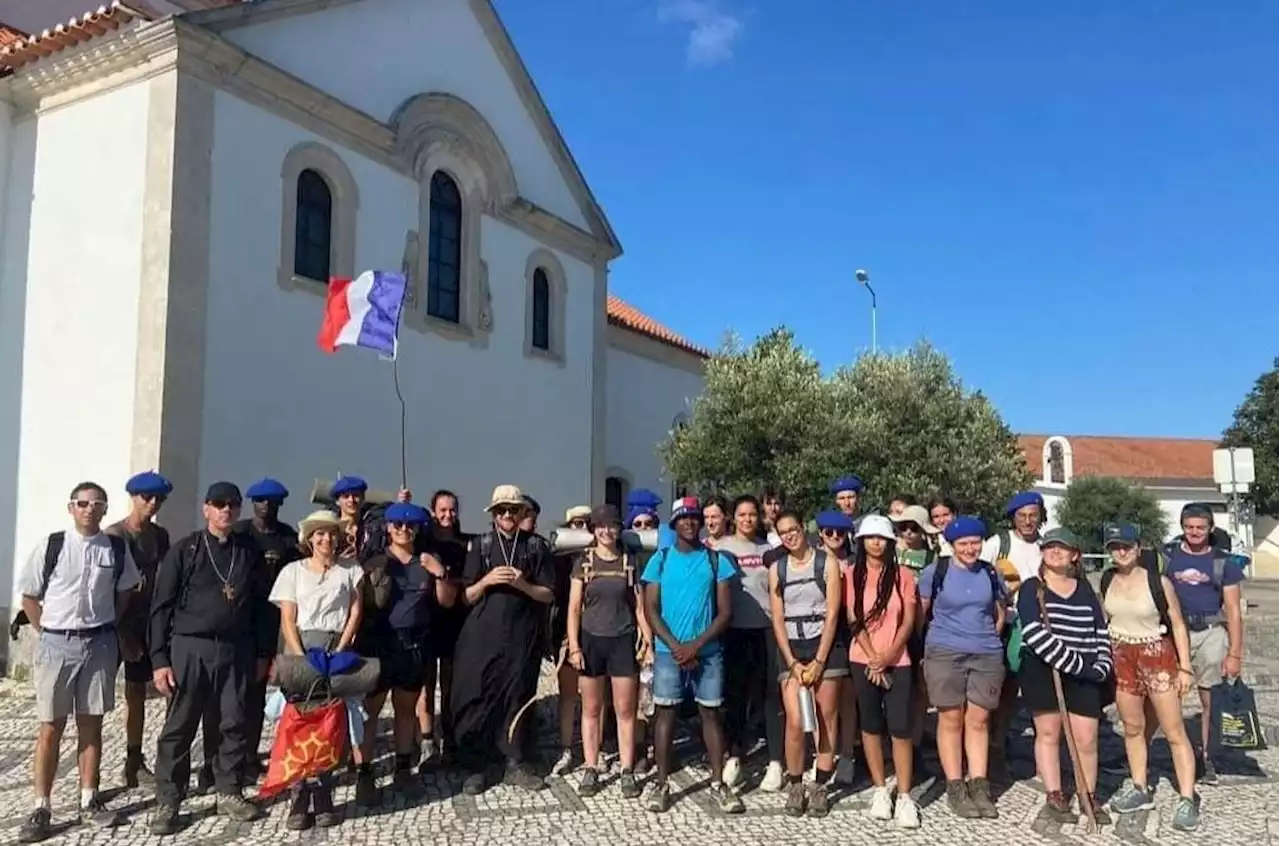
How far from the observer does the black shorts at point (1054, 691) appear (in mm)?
5633

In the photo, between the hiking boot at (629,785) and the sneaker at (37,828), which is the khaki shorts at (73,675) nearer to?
the sneaker at (37,828)

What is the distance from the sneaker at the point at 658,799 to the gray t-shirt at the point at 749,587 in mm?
1041

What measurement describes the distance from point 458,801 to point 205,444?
19.6 feet

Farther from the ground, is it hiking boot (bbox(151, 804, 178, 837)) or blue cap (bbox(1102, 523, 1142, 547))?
blue cap (bbox(1102, 523, 1142, 547))

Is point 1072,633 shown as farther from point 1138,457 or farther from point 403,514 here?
point 1138,457

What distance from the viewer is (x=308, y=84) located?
39.0 feet

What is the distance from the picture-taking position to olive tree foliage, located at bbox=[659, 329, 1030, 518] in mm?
16188

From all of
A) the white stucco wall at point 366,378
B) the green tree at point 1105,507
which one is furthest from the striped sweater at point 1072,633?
the green tree at point 1105,507

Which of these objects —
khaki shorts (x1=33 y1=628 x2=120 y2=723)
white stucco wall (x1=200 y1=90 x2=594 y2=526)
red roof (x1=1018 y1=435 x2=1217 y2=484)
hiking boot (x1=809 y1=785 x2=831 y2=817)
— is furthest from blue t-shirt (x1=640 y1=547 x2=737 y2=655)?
red roof (x1=1018 y1=435 x2=1217 y2=484)

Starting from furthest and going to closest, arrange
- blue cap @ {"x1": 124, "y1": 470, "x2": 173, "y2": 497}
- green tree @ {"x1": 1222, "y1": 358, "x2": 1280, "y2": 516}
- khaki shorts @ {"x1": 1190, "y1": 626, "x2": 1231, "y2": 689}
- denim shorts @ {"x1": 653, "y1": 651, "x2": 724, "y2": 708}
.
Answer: green tree @ {"x1": 1222, "y1": 358, "x2": 1280, "y2": 516} < khaki shorts @ {"x1": 1190, "y1": 626, "x2": 1231, "y2": 689} < denim shorts @ {"x1": 653, "y1": 651, "x2": 724, "y2": 708} < blue cap @ {"x1": 124, "y1": 470, "x2": 173, "y2": 497}

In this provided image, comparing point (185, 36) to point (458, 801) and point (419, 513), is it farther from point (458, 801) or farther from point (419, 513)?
point (458, 801)

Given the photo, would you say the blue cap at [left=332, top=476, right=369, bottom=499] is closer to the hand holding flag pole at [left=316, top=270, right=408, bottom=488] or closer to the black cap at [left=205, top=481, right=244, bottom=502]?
the black cap at [left=205, top=481, right=244, bottom=502]

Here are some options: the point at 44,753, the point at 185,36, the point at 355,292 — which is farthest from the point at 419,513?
the point at 185,36

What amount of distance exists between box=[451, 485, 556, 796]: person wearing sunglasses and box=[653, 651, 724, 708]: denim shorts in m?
0.89
